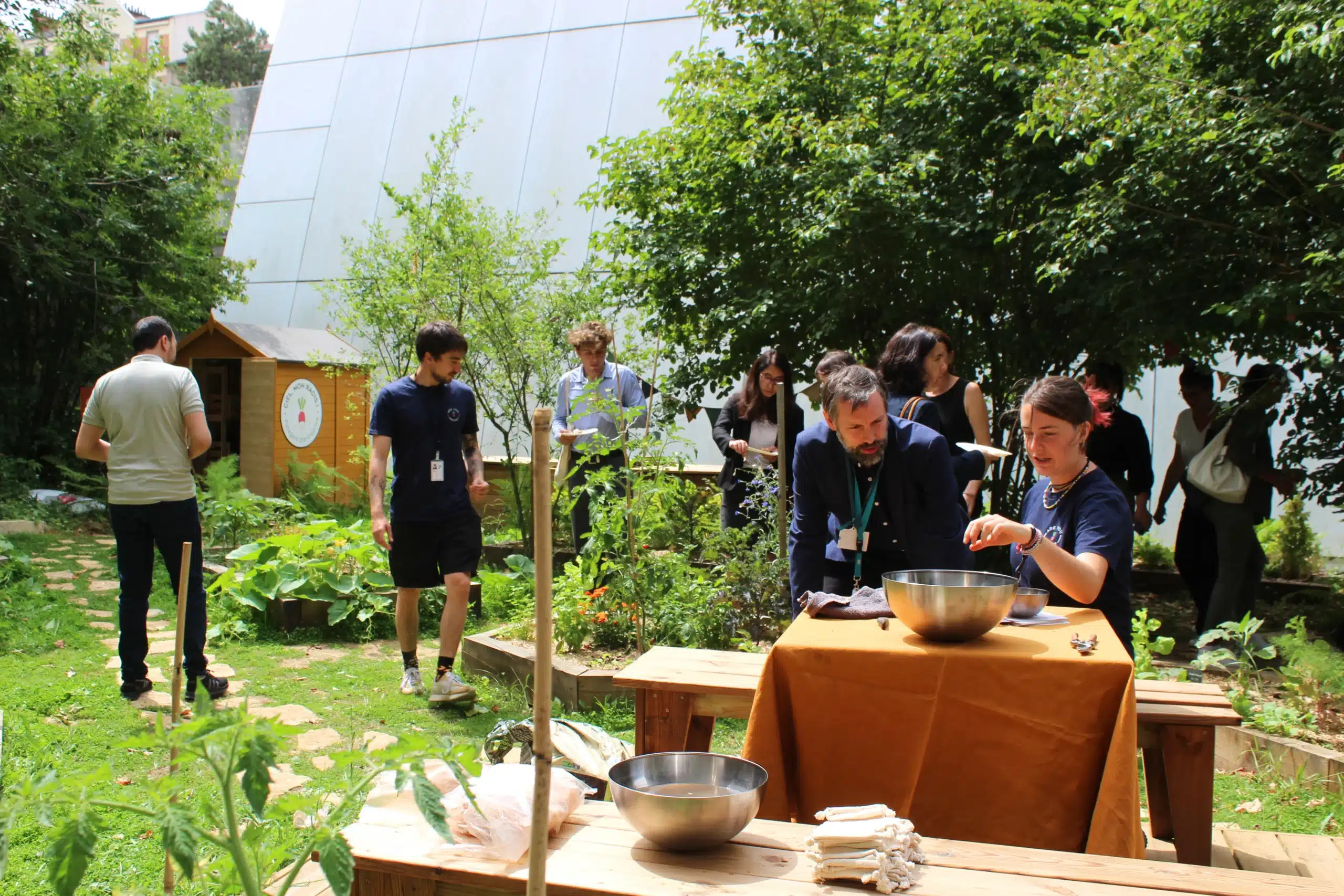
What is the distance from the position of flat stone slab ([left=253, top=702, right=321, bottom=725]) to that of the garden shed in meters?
7.06

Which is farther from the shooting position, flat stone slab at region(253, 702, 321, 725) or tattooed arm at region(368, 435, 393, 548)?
tattooed arm at region(368, 435, 393, 548)

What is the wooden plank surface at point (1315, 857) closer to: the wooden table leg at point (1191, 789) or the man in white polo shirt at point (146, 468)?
the wooden table leg at point (1191, 789)

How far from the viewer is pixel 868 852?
1943mm

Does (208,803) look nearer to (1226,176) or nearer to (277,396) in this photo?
(1226,176)

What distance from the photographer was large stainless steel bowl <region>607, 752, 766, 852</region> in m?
2.04

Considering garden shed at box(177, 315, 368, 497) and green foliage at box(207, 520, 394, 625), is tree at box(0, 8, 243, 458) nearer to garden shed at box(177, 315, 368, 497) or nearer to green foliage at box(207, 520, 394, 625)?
garden shed at box(177, 315, 368, 497)

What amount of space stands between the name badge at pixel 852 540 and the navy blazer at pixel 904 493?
0.04 m

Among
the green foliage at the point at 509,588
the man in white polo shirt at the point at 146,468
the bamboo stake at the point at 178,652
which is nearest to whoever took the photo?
the bamboo stake at the point at 178,652

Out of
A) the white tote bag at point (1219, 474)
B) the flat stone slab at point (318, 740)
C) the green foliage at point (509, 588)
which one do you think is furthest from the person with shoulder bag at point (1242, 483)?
the flat stone slab at point (318, 740)

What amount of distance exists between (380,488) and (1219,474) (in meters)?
4.47

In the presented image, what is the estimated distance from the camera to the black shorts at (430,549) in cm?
498

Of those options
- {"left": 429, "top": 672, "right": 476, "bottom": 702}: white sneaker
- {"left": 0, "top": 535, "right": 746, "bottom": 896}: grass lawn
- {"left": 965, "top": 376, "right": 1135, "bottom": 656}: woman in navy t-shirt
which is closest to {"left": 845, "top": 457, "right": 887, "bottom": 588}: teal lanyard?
{"left": 965, "top": 376, "right": 1135, "bottom": 656}: woman in navy t-shirt

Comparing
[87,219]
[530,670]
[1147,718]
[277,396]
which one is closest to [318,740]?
[530,670]

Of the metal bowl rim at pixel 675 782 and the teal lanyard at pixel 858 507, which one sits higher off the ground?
the teal lanyard at pixel 858 507
